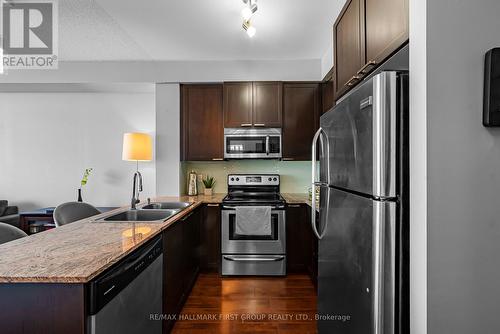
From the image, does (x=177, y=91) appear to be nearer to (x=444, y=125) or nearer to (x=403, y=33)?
(x=403, y=33)

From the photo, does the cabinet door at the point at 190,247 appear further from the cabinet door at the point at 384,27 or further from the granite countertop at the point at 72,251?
the cabinet door at the point at 384,27

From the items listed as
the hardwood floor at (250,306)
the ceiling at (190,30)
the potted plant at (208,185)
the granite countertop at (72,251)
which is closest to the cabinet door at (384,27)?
the ceiling at (190,30)

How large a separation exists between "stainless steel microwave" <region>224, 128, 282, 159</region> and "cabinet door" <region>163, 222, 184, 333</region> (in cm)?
142

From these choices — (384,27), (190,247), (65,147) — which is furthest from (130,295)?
(65,147)

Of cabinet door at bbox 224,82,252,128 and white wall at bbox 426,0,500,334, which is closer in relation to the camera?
white wall at bbox 426,0,500,334

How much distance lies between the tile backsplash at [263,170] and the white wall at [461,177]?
296 centimetres

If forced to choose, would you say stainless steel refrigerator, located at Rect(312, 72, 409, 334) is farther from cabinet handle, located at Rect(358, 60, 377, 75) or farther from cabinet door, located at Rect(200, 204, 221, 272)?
cabinet door, located at Rect(200, 204, 221, 272)

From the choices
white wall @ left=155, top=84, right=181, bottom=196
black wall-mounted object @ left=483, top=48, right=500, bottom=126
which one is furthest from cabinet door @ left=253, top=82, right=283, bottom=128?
black wall-mounted object @ left=483, top=48, right=500, bottom=126

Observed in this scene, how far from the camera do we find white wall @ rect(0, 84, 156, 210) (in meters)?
4.11

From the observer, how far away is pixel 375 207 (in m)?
1.08

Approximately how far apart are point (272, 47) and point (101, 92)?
99.3 inches

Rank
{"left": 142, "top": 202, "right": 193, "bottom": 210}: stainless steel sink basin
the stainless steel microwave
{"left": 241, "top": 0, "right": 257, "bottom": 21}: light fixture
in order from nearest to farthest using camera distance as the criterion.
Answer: {"left": 241, "top": 0, "right": 257, "bottom": 21}: light fixture
{"left": 142, "top": 202, "right": 193, "bottom": 210}: stainless steel sink basin
the stainless steel microwave

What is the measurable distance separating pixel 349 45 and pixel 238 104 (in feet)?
6.41

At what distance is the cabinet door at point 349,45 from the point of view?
1.61 meters
